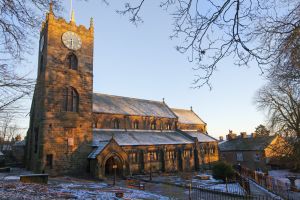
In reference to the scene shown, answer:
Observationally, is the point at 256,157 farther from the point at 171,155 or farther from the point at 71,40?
the point at 71,40

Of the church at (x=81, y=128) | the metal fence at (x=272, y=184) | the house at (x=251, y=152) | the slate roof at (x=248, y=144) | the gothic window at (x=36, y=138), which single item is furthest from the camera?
the slate roof at (x=248, y=144)

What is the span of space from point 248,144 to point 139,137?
87.1 feet

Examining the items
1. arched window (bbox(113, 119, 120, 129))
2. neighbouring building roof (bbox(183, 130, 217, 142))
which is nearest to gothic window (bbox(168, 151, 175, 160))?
neighbouring building roof (bbox(183, 130, 217, 142))

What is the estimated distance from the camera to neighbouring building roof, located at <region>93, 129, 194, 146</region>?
3299 cm

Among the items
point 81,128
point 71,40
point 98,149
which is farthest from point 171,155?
point 71,40

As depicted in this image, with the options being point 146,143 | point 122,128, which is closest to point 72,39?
point 122,128

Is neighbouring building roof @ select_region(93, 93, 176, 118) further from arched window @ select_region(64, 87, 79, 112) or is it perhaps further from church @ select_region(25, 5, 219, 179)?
arched window @ select_region(64, 87, 79, 112)

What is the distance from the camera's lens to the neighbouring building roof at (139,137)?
33.0 metres

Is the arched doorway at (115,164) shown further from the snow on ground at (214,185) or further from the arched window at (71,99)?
the arched window at (71,99)

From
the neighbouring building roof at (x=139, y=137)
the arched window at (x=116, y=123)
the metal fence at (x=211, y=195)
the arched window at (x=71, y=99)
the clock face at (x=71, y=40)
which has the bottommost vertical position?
the metal fence at (x=211, y=195)

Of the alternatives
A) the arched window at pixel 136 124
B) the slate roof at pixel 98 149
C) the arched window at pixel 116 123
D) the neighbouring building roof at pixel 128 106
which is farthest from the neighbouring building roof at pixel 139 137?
the neighbouring building roof at pixel 128 106

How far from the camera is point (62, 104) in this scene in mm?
29172

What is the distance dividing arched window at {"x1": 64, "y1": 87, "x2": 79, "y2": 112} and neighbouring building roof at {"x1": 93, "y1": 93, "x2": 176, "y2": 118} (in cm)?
486

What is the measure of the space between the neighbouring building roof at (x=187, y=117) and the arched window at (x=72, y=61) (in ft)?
81.2
